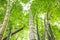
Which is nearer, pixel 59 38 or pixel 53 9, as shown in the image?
pixel 53 9

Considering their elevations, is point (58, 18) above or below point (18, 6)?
below

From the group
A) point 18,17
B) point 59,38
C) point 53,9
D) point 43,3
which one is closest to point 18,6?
point 18,17

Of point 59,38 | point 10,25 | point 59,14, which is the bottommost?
point 59,38

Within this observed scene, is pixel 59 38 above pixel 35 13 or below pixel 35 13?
below

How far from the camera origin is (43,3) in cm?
1552

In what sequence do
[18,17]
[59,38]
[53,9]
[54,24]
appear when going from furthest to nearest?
1. [59,38]
2. [54,24]
3. [18,17]
4. [53,9]

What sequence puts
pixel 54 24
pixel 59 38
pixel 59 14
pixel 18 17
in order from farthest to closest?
pixel 59 38
pixel 54 24
pixel 18 17
pixel 59 14

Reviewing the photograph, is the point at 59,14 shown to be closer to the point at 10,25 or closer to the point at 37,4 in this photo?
the point at 37,4

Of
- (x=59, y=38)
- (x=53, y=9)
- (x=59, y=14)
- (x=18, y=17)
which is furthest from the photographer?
(x=59, y=38)

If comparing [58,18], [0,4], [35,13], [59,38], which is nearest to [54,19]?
[58,18]

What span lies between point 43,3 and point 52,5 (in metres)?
0.94

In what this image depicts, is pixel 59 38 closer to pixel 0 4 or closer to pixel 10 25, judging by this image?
pixel 10 25

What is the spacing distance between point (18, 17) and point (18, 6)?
1432 mm

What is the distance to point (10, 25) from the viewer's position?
54.9 ft
